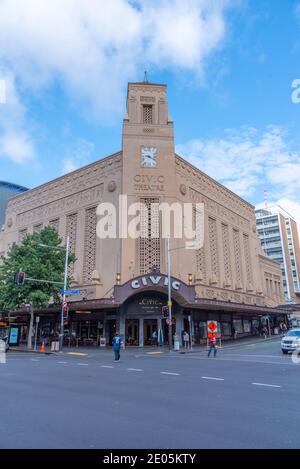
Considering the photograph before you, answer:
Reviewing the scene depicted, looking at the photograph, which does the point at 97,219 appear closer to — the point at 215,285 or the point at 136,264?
the point at 136,264

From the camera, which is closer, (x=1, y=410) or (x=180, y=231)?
(x=1, y=410)

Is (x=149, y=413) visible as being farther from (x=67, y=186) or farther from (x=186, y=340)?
(x=67, y=186)

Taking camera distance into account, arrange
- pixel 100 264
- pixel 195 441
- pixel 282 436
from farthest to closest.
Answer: pixel 100 264
pixel 282 436
pixel 195 441

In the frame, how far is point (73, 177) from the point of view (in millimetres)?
43062

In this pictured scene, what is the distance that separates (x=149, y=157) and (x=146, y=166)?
112 cm

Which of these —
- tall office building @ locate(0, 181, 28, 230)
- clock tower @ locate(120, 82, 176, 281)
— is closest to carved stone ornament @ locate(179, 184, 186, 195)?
clock tower @ locate(120, 82, 176, 281)

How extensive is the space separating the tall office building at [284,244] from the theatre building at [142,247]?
5667 cm

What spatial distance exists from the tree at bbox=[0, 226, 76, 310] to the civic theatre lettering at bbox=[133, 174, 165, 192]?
32.1 ft

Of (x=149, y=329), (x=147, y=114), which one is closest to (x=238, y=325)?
(x=149, y=329)

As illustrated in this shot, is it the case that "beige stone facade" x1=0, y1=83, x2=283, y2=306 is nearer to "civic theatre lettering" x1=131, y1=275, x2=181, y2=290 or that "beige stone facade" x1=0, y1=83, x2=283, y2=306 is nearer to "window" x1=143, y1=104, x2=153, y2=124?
"window" x1=143, y1=104, x2=153, y2=124

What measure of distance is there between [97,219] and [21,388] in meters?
29.3

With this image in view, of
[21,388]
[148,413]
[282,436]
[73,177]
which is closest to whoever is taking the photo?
[282,436]

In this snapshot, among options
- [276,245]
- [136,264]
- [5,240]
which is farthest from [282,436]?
[276,245]

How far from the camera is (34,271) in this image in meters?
30.6
